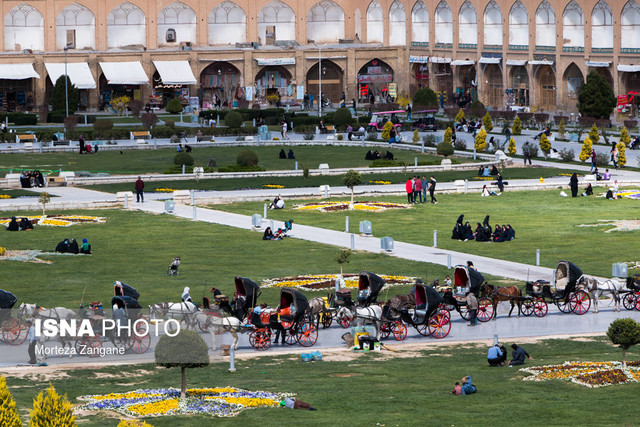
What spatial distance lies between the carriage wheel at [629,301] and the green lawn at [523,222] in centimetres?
387

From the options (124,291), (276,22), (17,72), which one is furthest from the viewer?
(276,22)

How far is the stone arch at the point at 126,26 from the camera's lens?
4033 inches

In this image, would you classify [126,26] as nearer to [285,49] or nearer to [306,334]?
[285,49]

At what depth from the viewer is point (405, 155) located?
69.8 m

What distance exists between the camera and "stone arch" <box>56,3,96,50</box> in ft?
332

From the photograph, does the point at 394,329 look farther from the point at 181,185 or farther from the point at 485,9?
the point at 485,9

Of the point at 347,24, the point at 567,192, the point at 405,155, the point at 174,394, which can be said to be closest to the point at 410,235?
the point at 567,192

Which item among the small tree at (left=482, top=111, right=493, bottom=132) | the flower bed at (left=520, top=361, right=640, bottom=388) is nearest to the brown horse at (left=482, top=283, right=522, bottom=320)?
the flower bed at (left=520, top=361, right=640, bottom=388)

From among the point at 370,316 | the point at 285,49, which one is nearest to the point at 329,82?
the point at 285,49

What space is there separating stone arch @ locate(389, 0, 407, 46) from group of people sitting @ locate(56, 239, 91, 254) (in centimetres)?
6832

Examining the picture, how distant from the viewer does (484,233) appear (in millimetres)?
41344

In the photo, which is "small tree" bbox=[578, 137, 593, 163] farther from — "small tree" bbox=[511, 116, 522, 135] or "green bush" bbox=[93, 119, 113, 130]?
"green bush" bbox=[93, 119, 113, 130]

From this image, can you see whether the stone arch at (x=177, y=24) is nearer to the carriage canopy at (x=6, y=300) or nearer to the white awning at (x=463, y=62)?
the white awning at (x=463, y=62)

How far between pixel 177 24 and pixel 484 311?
7747cm
